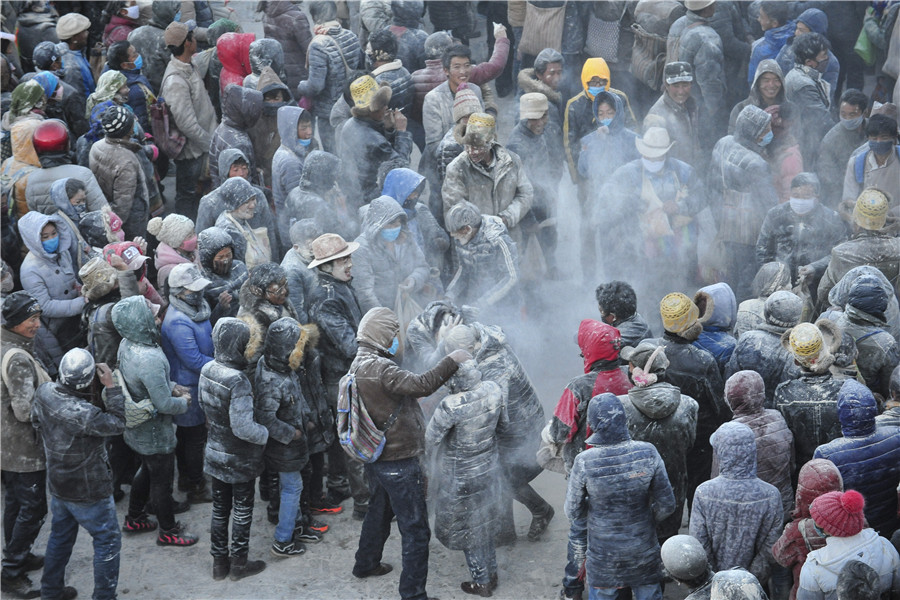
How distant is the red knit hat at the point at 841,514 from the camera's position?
489cm

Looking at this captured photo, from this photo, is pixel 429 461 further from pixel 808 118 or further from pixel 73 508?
pixel 808 118

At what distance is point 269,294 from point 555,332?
340 centimetres

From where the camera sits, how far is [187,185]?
1141cm

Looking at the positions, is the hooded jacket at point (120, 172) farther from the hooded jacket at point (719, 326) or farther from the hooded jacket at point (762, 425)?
the hooded jacket at point (762, 425)

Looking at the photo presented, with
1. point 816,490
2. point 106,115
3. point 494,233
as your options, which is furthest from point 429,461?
point 106,115

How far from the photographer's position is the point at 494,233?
831cm

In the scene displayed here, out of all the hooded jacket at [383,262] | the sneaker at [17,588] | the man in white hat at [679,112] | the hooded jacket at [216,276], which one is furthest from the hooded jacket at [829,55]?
the sneaker at [17,588]

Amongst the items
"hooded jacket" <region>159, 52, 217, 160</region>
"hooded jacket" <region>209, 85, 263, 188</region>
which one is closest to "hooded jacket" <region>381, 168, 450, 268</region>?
"hooded jacket" <region>209, 85, 263, 188</region>

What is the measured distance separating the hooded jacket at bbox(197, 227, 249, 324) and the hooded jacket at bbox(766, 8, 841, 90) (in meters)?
6.45

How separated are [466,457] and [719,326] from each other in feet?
6.59

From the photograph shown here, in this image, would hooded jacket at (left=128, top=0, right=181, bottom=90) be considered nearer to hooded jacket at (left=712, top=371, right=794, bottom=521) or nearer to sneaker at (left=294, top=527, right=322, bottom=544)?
sneaker at (left=294, top=527, right=322, bottom=544)

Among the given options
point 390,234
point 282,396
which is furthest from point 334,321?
point 390,234

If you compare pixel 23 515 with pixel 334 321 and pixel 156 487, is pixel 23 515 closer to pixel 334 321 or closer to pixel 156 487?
pixel 156 487

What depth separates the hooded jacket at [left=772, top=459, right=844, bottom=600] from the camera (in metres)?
5.28
